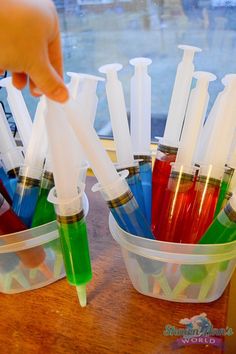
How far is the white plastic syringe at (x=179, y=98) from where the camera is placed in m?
0.38

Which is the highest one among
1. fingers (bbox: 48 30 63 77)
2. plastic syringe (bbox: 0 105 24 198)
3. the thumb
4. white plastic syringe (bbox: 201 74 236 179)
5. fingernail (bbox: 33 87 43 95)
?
fingers (bbox: 48 30 63 77)

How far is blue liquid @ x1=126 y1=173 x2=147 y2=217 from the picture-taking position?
0.39m

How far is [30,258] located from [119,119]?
18 cm

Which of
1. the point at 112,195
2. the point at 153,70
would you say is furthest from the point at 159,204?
the point at 153,70

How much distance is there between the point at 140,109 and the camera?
405 mm

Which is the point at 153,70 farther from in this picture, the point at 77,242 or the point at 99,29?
the point at 77,242

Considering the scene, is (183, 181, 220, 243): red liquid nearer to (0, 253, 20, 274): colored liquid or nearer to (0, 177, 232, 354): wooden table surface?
(0, 177, 232, 354): wooden table surface

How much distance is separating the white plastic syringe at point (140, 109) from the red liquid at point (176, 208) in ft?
0.19

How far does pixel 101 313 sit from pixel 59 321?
0.05 meters

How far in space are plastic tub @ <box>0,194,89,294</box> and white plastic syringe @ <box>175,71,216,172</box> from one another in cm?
11

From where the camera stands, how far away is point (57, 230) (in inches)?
15.4

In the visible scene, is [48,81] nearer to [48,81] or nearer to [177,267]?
[48,81]

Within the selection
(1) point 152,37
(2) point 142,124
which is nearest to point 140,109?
(2) point 142,124

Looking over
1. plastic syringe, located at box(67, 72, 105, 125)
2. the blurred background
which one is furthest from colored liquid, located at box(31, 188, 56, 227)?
the blurred background
